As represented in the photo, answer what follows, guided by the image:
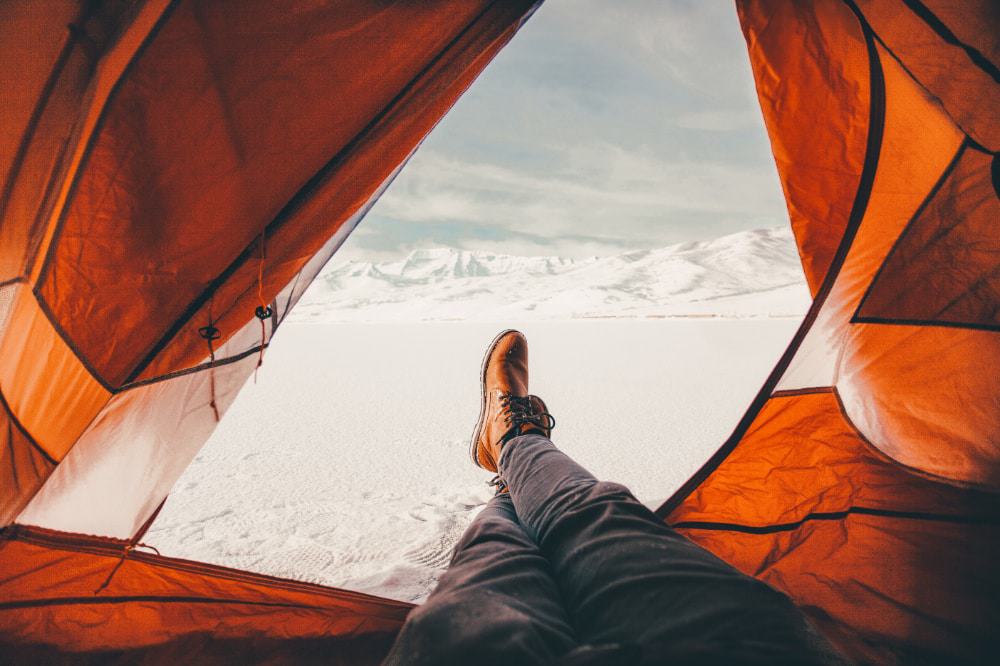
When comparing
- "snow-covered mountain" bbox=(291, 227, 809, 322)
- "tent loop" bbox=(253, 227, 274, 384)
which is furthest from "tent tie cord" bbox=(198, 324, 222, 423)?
"snow-covered mountain" bbox=(291, 227, 809, 322)

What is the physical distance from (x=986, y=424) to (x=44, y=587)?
2438 millimetres

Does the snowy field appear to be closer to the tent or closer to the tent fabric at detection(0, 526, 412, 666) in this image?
the tent fabric at detection(0, 526, 412, 666)

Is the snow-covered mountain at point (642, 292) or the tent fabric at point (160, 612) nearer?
the tent fabric at point (160, 612)

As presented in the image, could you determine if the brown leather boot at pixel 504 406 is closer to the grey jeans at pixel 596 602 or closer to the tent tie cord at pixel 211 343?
the grey jeans at pixel 596 602

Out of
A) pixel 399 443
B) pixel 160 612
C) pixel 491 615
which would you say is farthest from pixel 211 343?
pixel 399 443

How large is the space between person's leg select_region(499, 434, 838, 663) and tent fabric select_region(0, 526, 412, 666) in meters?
0.61

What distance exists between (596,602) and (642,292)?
31977mm

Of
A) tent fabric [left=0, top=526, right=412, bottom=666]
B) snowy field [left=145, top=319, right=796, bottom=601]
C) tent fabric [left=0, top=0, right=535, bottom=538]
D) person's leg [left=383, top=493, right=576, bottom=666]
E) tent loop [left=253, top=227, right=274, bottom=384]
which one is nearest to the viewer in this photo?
person's leg [left=383, top=493, right=576, bottom=666]

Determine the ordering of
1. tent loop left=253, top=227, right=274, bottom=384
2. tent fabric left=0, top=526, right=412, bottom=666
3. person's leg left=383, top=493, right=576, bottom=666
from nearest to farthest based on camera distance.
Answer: person's leg left=383, top=493, right=576, bottom=666
tent fabric left=0, top=526, right=412, bottom=666
tent loop left=253, top=227, right=274, bottom=384

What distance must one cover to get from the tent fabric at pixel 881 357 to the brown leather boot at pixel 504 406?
0.68 m

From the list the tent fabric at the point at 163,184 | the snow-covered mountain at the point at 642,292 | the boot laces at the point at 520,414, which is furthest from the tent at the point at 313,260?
the snow-covered mountain at the point at 642,292

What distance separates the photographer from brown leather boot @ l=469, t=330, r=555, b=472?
6.30 ft

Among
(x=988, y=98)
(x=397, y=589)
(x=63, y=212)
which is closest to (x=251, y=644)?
(x=397, y=589)

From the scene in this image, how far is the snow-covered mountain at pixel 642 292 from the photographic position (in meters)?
22.8
